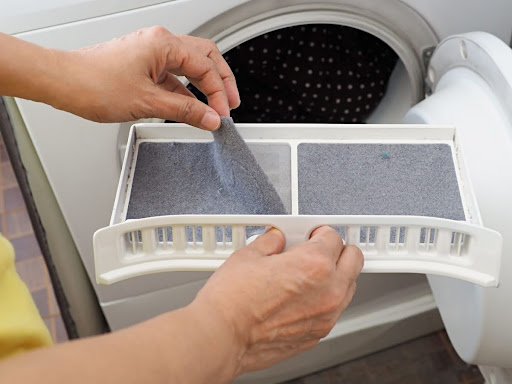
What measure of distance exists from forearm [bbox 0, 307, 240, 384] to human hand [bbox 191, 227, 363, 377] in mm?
27

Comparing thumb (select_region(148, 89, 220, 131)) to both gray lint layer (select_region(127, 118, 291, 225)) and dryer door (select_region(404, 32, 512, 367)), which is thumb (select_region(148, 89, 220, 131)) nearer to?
gray lint layer (select_region(127, 118, 291, 225))

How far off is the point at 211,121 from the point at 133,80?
94mm

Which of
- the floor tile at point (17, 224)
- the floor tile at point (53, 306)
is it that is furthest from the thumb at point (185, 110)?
the floor tile at point (17, 224)

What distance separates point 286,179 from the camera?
66cm

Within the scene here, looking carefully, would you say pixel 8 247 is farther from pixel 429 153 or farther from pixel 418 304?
pixel 418 304

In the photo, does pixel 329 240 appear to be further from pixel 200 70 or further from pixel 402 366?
pixel 402 366

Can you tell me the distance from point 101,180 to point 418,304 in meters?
0.70

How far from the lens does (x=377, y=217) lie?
1.79ft

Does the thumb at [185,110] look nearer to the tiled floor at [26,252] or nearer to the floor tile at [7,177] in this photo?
the tiled floor at [26,252]

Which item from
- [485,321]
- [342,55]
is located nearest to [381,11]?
[342,55]

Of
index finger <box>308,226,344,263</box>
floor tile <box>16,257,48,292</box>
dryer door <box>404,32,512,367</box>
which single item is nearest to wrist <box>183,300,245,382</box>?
index finger <box>308,226,344,263</box>

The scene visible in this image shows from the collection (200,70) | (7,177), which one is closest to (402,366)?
(200,70)

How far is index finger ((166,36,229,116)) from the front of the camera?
667 mm

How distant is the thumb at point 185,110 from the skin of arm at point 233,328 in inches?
5.6
